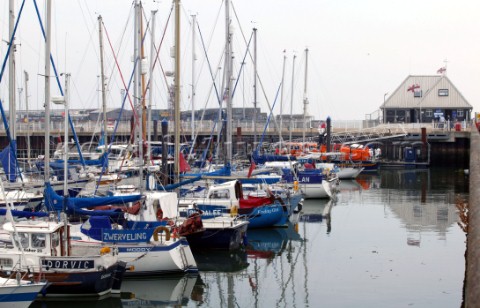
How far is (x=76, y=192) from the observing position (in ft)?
111

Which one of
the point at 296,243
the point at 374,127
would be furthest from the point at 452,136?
the point at 296,243

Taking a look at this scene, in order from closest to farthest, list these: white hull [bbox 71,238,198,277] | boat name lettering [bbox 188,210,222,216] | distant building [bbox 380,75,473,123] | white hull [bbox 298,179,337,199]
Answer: white hull [bbox 71,238,198,277]
boat name lettering [bbox 188,210,222,216]
white hull [bbox 298,179,337,199]
distant building [bbox 380,75,473,123]

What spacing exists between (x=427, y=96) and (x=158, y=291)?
250 ft

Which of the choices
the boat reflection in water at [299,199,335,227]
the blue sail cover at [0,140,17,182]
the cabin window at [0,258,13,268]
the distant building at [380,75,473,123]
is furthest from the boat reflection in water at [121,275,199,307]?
the distant building at [380,75,473,123]

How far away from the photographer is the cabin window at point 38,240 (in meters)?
20.7

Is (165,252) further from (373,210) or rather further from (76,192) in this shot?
(373,210)

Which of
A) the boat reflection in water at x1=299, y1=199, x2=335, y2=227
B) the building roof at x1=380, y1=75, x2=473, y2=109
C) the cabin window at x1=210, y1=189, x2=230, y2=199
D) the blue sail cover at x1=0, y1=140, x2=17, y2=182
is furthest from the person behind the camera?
the building roof at x1=380, y1=75, x2=473, y2=109

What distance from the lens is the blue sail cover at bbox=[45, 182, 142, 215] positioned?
76.1ft

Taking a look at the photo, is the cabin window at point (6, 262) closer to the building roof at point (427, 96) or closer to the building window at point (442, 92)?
the building roof at point (427, 96)

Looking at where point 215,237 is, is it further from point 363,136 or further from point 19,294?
point 363,136

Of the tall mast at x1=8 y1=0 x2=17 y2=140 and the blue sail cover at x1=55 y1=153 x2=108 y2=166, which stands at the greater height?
the tall mast at x1=8 y1=0 x2=17 y2=140

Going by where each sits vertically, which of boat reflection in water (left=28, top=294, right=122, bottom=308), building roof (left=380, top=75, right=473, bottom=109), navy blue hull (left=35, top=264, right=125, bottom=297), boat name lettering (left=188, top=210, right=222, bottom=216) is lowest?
boat reflection in water (left=28, top=294, right=122, bottom=308)

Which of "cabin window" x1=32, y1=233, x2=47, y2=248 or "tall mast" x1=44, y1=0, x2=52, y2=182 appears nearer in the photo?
"cabin window" x1=32, y1=233, x2=47, y2=248

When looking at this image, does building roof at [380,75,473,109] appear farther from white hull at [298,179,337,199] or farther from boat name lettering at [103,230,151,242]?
boat name lettering at [103,230,151,242]
